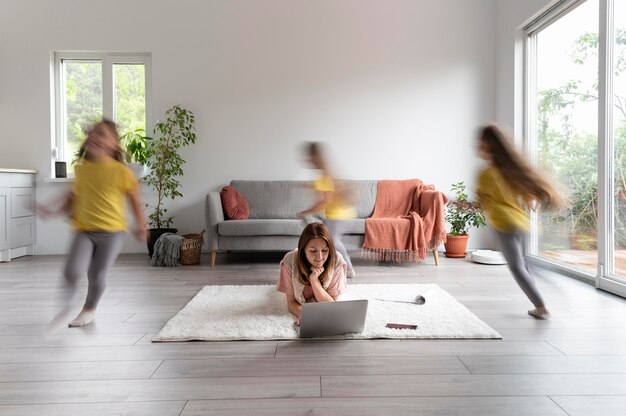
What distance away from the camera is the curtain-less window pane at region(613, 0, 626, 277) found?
3.28m

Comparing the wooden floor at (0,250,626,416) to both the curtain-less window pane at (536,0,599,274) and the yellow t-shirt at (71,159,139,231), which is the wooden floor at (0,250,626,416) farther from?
the curtain-less window pane at (536,0,599,274)

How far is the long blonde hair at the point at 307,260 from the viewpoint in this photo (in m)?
2.31

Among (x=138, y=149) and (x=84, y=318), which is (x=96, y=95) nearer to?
(x=138, y=149)

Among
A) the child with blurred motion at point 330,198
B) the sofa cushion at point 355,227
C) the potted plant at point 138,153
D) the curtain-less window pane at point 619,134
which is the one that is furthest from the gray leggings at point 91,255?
the curtain-less window pane at point 619,134

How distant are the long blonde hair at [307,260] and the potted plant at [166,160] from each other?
2.84 metres

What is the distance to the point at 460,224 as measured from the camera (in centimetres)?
496

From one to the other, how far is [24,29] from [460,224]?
500 cm

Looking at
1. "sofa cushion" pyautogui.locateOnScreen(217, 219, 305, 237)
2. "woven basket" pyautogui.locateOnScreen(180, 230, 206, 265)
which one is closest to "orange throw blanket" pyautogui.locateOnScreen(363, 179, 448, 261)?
"sofa cushion" pyautogui.locateOnScreen(217, 219, 305, 237)

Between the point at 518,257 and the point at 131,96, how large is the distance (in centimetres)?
446

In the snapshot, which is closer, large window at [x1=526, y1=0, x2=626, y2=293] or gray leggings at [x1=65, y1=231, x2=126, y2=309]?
gray leggings at [x1=65, y1=231, x2=126, y2=309]

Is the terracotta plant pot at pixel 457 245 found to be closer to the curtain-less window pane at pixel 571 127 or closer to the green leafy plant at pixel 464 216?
the green leafy plant at pixel 464 216

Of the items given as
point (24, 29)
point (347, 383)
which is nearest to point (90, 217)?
point (347, 383)

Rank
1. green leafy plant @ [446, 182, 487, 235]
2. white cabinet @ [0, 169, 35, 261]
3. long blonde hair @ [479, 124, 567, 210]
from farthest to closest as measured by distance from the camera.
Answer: green leafy plant @ [446, 182, 487, 235]
white cabinet @ [0, 169, 35, 261]
long blonde hair @ [479, 124, 567, 210]

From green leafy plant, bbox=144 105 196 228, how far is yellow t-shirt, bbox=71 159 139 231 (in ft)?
8.47
